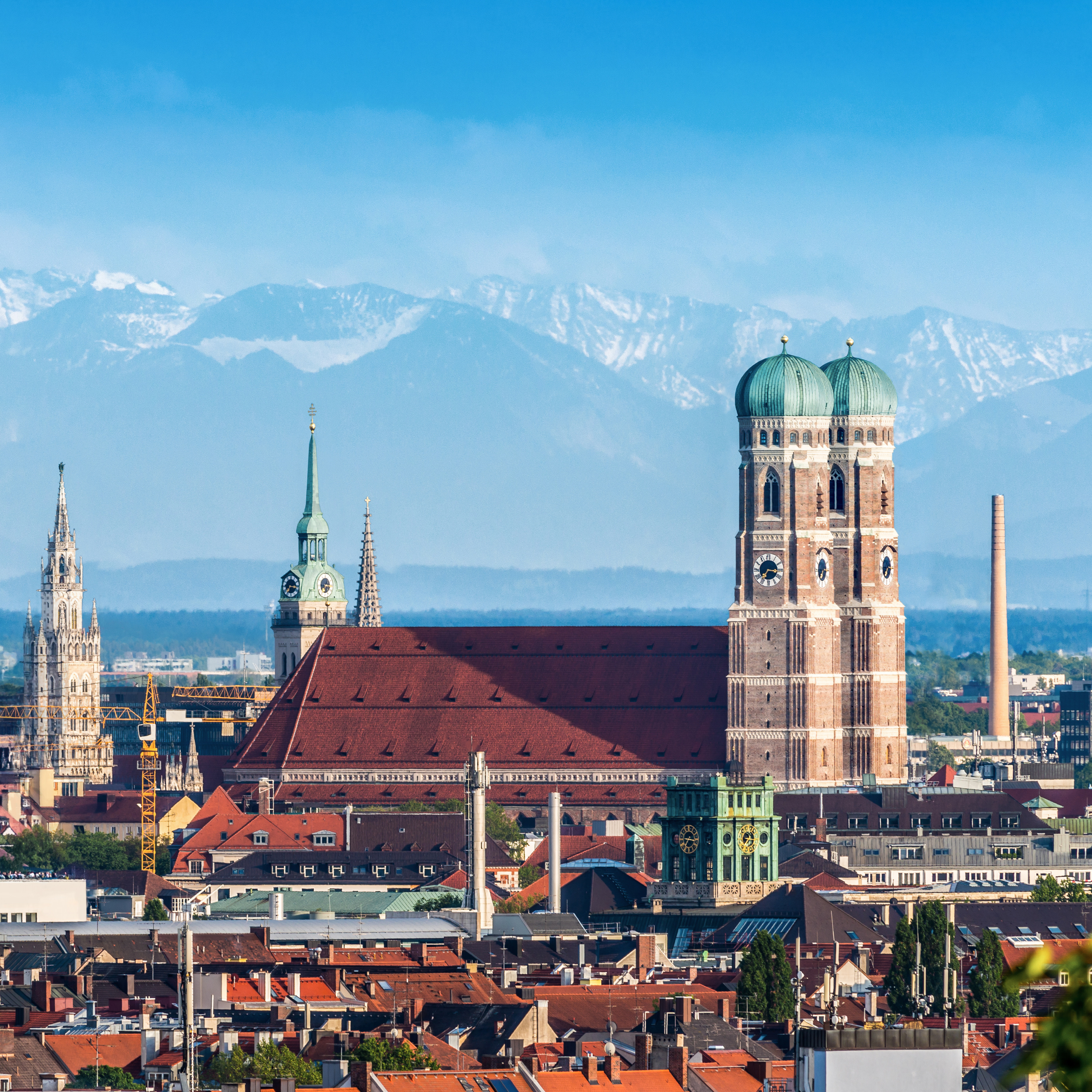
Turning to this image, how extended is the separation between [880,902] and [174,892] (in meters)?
28.4

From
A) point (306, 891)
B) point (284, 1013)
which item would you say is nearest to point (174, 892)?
point (306, 891)

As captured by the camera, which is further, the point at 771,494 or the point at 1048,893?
the point at 771,494

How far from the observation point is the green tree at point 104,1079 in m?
66.1

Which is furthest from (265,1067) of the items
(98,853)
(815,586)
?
(815,586)

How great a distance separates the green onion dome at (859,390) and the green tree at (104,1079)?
11627cm

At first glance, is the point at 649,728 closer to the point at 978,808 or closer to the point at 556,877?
the point at 978,808

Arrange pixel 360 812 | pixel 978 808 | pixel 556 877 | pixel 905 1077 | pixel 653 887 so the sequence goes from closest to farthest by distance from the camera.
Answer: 1. pixel 905 1077
2. pixel 653 887
3. pixel 556 877
4. pixel 978 808
5. pixel 360 812

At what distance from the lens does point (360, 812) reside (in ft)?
592

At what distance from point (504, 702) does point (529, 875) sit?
40088 millimetres

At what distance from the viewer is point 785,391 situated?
596ft

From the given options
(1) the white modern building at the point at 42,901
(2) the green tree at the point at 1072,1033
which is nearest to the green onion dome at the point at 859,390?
(1) the white modern building at the point at 42,901

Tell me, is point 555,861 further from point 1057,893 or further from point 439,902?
point 1057,893

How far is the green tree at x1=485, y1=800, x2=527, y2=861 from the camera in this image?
162 metres

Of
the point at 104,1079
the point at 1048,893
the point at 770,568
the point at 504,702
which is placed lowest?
the point at 104,1079
